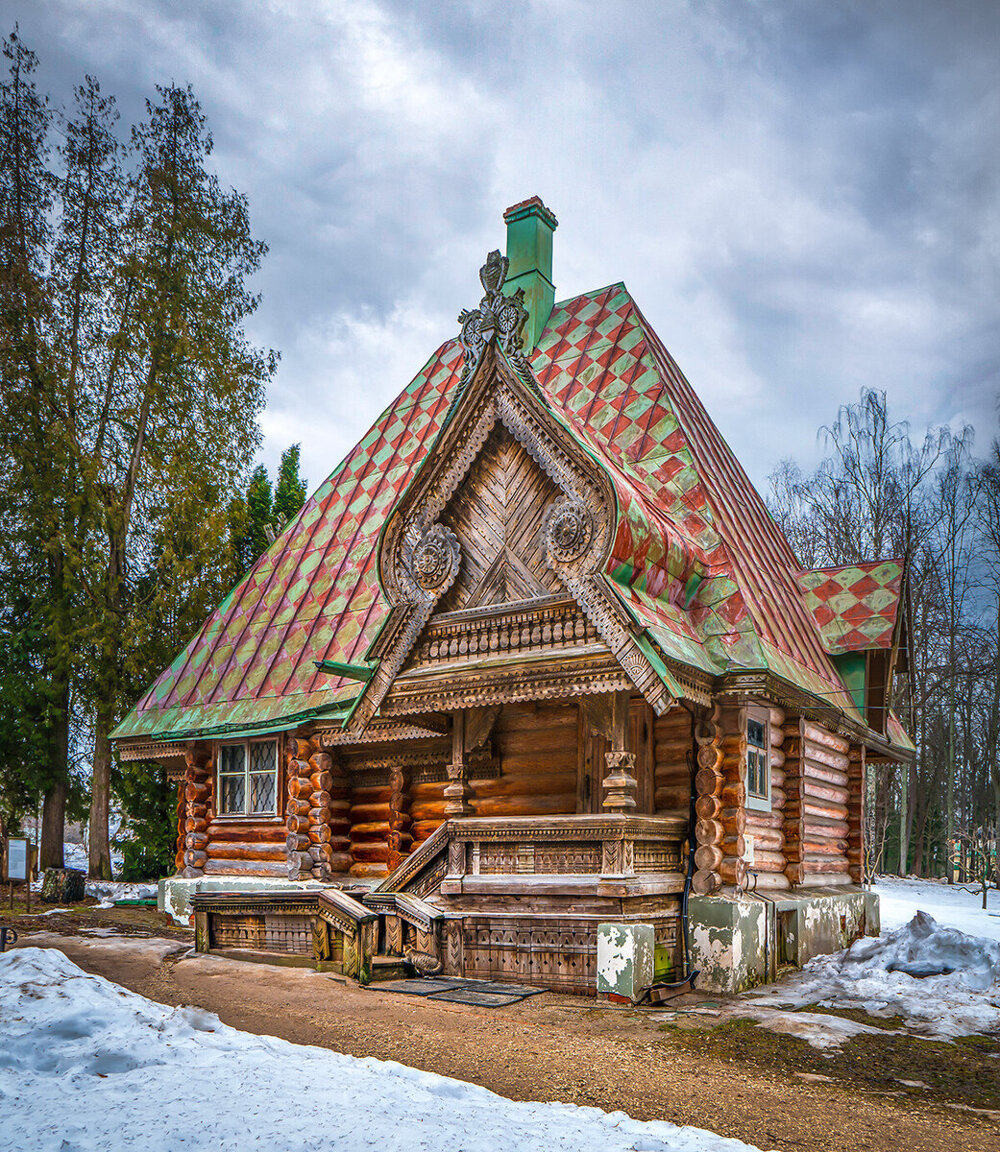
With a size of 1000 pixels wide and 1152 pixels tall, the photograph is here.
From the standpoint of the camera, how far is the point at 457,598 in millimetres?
11641

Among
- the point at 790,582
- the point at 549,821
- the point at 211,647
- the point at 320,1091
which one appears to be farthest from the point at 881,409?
the point at 320,1091

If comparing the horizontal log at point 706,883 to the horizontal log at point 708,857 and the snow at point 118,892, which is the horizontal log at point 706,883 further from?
the snow at point 118,892

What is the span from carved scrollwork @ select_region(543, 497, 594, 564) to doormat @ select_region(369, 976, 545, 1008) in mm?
4432

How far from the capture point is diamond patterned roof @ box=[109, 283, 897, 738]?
11219 millimetres

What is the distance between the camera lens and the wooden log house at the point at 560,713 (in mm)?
10367

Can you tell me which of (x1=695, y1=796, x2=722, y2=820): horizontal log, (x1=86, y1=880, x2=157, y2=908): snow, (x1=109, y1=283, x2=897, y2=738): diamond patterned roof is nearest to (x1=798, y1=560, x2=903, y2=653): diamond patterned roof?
(x1=109, y1=283, x2=897, y2=738): diamond patterned roof

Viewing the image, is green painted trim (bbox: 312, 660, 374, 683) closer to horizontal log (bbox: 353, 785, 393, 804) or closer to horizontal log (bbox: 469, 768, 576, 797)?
horizontal log (bbox: 469, 768, 576, 797)

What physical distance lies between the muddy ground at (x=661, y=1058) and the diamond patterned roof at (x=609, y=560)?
363cm

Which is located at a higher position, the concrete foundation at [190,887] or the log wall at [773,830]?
the log wall at [773,830]

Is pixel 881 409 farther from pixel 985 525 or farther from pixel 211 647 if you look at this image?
pixel 211 647

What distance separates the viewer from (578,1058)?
697 centimetres

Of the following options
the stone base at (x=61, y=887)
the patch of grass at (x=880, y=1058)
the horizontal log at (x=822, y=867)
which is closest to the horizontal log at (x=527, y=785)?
the horizontal log at (x=822, y=867)

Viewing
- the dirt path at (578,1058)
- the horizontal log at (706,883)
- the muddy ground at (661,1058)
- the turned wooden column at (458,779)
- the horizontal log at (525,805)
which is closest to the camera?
the dirt path at (578,1058)

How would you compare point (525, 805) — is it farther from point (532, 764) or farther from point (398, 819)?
point (398, 819)
